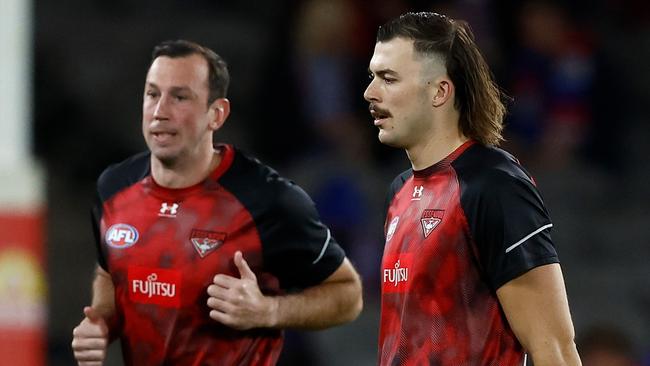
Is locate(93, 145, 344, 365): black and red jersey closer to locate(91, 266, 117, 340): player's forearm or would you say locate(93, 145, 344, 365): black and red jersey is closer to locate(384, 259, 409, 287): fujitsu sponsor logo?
locate(91, 266, 117, 340): player's forearm

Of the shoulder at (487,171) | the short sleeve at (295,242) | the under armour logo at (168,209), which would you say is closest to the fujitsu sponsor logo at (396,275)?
the shoulder at (487,171)

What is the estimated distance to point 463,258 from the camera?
4.55 meters

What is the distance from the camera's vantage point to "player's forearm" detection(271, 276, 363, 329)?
5504 millimetres

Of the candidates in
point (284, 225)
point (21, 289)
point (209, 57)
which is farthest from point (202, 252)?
point (21, 289)

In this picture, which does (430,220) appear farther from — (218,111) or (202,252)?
(218,111)

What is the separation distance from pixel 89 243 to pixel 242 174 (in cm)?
567

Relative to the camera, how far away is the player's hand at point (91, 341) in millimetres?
5348

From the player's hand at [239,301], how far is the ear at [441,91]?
113 cm

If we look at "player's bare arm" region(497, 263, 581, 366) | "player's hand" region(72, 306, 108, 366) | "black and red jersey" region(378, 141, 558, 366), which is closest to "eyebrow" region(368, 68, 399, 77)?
"black and red jersey" region(378, 141, 558, 366)

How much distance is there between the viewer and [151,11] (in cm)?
1305

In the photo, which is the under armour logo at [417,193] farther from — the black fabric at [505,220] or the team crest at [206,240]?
the team crest at [206,240]

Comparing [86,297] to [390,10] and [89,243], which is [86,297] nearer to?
[89,243]

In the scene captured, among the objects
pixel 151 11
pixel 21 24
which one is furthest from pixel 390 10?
pixel 21 24

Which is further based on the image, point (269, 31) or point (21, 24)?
point (269, 31)
